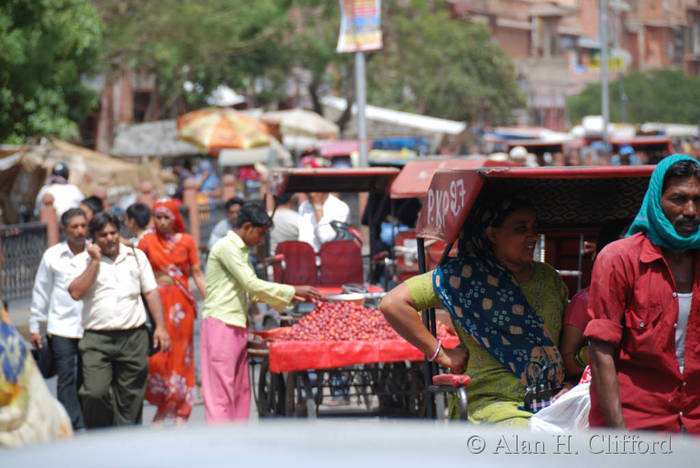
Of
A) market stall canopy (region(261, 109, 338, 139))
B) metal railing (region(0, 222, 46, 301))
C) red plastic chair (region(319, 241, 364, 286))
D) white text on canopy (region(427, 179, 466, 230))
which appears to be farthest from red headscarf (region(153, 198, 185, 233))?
market stall canopy (region(261, 109, 338, 139))

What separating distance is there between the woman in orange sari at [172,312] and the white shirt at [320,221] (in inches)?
108

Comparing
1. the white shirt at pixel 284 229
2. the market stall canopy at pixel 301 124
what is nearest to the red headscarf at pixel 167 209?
the white shirt at pixel 284 229

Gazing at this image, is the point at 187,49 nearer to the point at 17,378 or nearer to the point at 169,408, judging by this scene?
the point at 169,408

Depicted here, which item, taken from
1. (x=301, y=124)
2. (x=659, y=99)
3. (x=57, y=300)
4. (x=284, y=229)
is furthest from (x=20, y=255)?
(x=659, y=99)

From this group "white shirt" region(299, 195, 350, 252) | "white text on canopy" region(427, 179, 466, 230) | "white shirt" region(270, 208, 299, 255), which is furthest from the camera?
"white shirt" region(270, 208, 299, 255)

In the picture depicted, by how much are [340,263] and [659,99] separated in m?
66.7

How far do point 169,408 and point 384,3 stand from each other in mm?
32926

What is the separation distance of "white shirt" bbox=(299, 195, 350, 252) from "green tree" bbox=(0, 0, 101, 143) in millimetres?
8160

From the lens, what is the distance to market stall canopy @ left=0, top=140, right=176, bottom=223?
20.7 metres

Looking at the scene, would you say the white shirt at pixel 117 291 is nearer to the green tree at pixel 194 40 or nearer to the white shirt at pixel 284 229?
the white shirt at pixel 284 229

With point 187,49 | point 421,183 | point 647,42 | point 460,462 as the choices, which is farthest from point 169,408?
point 647,42

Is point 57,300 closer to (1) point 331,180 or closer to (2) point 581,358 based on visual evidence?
(1) point 331,180

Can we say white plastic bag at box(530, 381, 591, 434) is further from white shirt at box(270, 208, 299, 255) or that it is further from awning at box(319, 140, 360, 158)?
awning at box(319, 140, 360, 158)

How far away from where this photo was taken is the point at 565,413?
13.5ft
